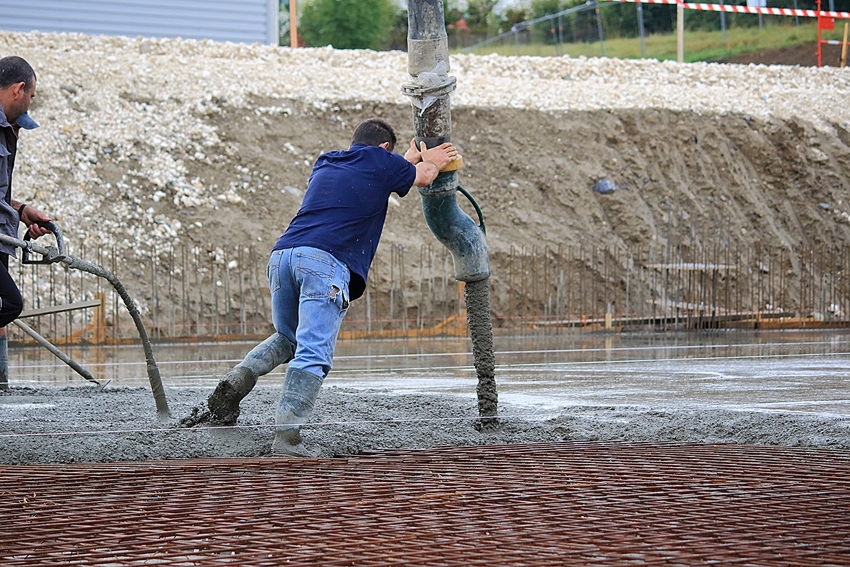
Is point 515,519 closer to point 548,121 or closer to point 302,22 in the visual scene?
point 548,121

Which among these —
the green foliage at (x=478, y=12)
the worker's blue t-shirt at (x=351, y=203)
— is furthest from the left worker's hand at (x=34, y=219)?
the green foliage at (x=478, y=12)

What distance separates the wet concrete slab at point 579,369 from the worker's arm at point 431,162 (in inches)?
68.6

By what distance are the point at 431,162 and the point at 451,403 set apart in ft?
5.84

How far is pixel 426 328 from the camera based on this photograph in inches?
565

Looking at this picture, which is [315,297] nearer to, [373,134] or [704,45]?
[373,134]

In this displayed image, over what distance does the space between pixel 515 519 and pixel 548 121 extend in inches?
703

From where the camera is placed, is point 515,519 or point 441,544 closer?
point 441,544

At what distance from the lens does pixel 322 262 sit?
4.48 m

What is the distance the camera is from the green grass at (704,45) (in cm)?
3553

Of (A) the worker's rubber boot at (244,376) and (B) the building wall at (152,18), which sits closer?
(A) the worker's rubber boot at (244,376)

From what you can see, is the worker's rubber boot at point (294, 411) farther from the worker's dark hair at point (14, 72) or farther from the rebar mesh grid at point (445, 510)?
the worker's dark hair at point (14, 72)

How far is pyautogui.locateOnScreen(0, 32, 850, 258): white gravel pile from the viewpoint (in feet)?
54.9

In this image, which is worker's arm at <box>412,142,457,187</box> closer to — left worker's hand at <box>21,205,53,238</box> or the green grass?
left worker's hand at <box>21,205,53,238</box>

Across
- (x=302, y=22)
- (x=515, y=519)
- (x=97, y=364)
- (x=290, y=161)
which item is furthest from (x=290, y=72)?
(x=302, y=22)
